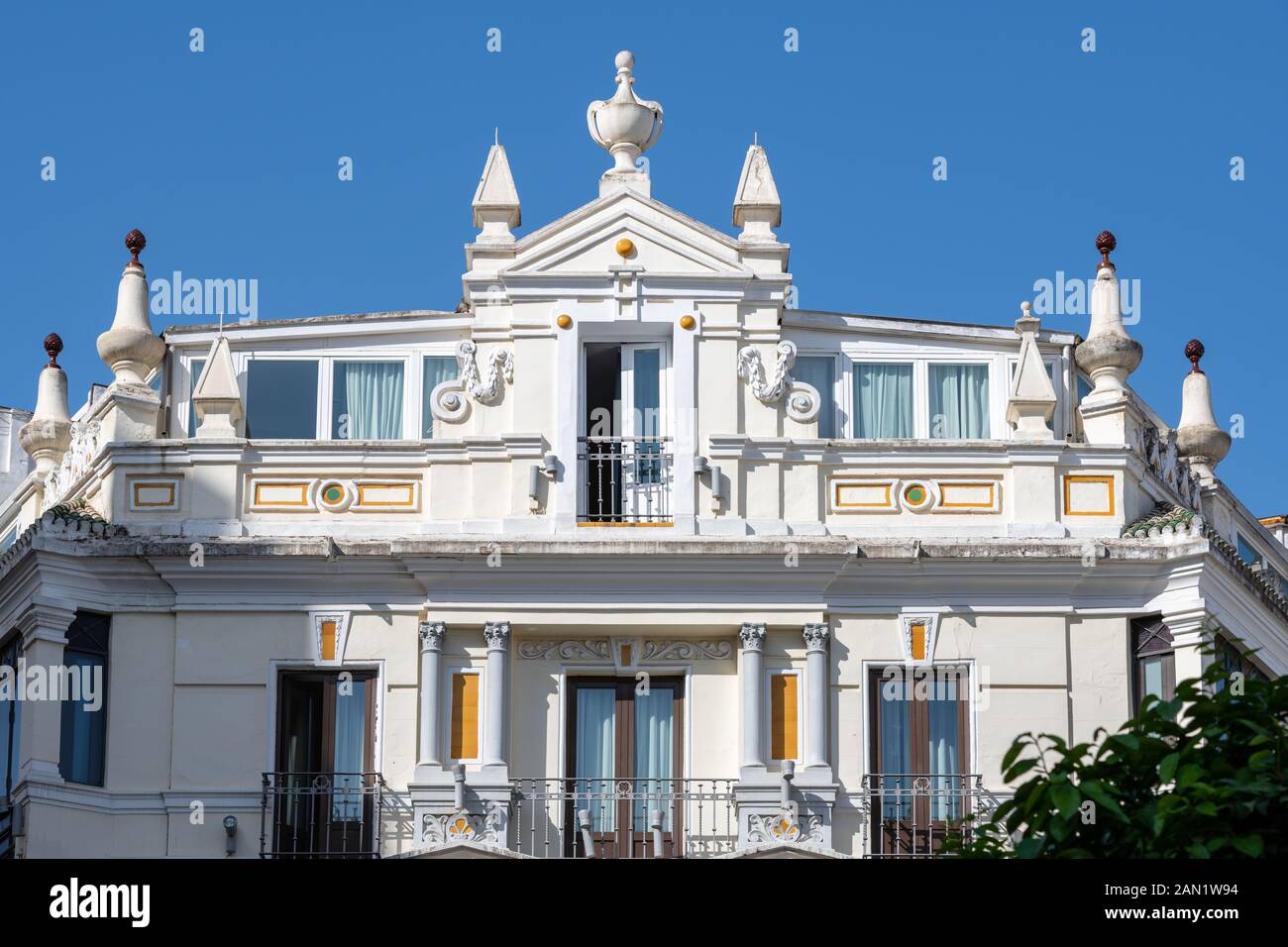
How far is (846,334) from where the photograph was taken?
35.5 metres

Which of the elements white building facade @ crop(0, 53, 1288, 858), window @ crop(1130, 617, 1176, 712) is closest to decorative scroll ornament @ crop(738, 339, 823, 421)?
white building facade @ crop(0, 53, 1288, 858)

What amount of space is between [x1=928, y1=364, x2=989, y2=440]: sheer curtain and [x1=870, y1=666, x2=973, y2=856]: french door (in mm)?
3240

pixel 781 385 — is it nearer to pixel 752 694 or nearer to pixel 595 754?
pixel 752 694

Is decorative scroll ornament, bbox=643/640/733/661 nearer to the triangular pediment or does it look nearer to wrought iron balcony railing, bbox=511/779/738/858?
wrought iron balcony railing, bbox=511/779/738/858

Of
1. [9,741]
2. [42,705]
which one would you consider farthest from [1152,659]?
[9,741]

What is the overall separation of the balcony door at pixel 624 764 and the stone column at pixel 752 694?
0.86m

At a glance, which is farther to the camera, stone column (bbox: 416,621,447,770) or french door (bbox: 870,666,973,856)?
stone column (bbox: 416,621,447,770)

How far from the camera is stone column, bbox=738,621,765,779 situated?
1299 inches

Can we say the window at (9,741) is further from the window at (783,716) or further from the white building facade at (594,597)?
the window at (783,716)

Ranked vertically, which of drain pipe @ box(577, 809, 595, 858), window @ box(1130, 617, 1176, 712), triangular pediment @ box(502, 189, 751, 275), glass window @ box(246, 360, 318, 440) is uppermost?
triangular pediment @ box(502, 189, 751, 275)

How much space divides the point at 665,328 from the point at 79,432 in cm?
760

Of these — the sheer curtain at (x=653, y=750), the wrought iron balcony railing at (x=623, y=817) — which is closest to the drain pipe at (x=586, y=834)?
the wrought iron balcony railing at (x=623, y=817)
